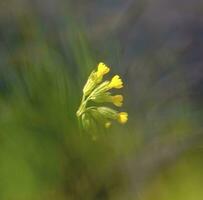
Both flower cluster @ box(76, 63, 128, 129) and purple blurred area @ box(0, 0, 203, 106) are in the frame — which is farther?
purple blurred area @ box(0, 0, 203, 106)

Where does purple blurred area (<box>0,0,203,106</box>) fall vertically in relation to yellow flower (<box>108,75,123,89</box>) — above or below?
above

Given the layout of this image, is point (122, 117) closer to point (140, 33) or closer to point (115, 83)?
point (115, 83)

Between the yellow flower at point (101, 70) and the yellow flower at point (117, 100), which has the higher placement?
the yellow flower at point (101, 70)

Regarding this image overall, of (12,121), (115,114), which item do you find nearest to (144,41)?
(115,114)

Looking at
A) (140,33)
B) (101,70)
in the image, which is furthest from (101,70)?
(140,33)

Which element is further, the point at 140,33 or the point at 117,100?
the point at 140,33
